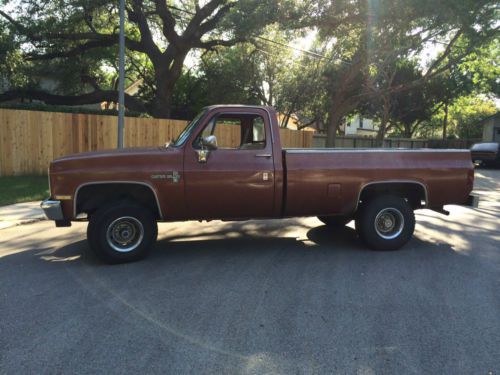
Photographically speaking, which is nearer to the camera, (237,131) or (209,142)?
(209,142)

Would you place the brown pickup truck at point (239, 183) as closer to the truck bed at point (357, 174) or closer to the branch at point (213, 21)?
the truck bed at point (357, 174)

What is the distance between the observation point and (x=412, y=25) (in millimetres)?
16781

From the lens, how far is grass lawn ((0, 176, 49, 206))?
399 inches

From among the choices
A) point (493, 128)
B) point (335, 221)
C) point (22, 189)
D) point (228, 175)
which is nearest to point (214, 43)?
point (22, 189)

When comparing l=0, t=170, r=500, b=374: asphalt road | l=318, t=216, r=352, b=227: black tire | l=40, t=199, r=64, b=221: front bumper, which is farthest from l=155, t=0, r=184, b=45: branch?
l=40, t=199, r=64, b=221: front bumper

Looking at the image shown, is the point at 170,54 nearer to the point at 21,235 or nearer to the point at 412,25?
the point at 412,25

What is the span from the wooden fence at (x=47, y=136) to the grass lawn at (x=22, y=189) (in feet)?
1.88

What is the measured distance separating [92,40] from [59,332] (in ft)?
69.8

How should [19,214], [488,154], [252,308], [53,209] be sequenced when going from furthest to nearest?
[488,154]
[19,214]
[53,209]
[252,308]

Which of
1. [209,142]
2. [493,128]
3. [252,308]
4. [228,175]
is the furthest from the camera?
[493,128]

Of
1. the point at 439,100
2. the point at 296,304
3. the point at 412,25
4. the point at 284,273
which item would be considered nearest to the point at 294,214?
the point at 284,273

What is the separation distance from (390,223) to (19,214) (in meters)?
7.06

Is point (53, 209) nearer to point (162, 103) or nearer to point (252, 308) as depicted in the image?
point (252, 308)

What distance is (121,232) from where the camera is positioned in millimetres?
5715
